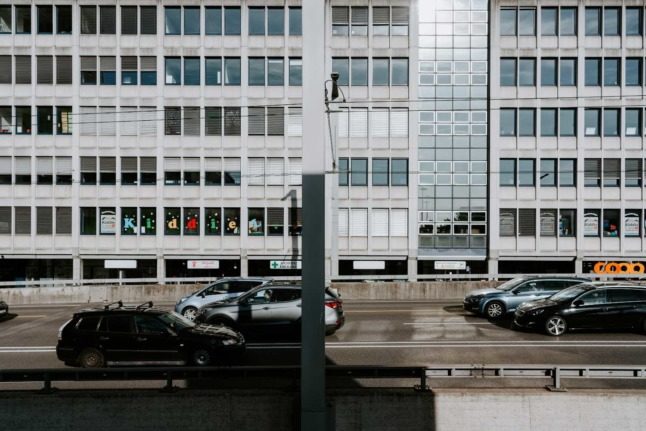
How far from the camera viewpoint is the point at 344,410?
9734 mm

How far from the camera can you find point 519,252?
34.4 meters

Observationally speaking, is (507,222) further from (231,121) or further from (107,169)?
(107,169)

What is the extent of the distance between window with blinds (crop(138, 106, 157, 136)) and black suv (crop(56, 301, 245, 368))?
23585 millimetres

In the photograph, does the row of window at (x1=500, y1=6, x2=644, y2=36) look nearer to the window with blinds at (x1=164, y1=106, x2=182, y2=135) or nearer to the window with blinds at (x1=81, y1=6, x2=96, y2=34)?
the window with blinds at (x1=164, y1=106, x2=182, y2=135)

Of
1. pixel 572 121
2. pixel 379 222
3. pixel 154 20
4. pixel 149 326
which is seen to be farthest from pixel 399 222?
pixel 149 326

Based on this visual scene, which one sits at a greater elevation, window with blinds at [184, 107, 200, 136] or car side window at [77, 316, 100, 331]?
window with blinds at [184, 107, 200, 136]

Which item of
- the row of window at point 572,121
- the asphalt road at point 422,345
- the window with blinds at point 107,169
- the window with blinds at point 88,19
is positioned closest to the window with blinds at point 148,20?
the window with blinds at point 88,19

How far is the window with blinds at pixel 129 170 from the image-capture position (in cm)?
3422

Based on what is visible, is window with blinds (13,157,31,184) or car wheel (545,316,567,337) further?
window with blinds (13,157,31,184)

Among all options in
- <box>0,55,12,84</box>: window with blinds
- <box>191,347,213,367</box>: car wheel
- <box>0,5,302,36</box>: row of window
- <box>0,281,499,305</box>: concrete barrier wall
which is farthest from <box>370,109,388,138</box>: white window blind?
<box>191,347,213,367</box>: car wheel

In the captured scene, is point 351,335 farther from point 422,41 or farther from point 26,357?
point 422,41

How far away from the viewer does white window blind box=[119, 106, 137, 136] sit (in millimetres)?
33875

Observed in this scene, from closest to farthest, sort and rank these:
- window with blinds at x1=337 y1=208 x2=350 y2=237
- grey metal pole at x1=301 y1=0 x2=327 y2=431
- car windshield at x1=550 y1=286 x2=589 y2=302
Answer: grey metal pole at x1=301 y1=0 x2=327 y2=431
car windshield at x1=550 y1=286 x2=589 y2=302
window with blinds at x1=337 y1=208 x2=350 y2=237

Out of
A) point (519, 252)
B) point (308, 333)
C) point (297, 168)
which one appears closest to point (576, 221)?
point (519, 252)
